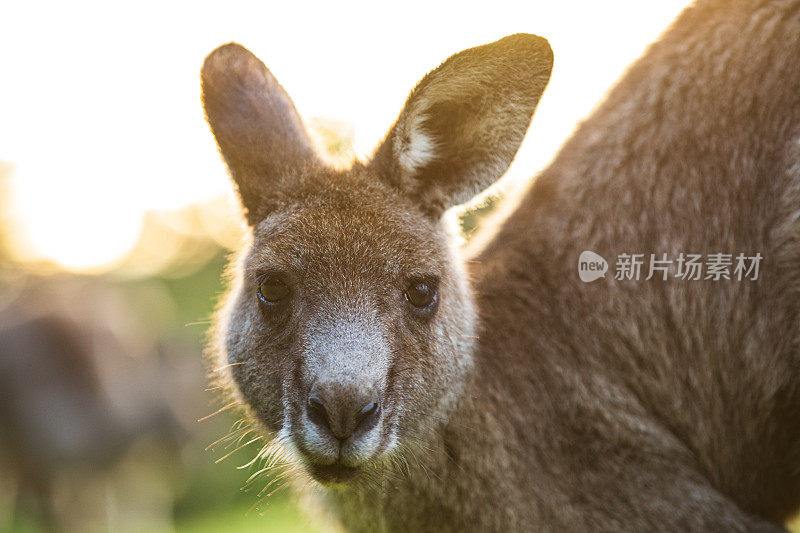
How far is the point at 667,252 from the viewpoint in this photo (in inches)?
148

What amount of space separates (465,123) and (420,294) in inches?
35.9

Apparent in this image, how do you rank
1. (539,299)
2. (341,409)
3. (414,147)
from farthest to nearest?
(539,299)
(414,147)
(341,409)

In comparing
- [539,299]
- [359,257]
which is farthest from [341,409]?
[539,299]

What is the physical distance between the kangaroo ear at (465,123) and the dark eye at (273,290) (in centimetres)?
76

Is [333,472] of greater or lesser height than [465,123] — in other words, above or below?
below

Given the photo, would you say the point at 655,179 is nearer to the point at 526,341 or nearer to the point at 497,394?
the point at 526,341

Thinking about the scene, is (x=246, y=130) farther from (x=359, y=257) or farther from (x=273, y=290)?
(x=359, y=257)

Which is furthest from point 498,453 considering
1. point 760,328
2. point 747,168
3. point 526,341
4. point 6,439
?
point 6,439

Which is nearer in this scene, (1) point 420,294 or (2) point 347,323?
(2) point 347,323

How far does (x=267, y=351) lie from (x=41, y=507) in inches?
292

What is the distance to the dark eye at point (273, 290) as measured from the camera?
3.20 m

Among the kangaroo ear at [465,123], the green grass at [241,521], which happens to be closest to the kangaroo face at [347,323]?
the kangaroo ear at [465,123]

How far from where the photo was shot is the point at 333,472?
287 cm

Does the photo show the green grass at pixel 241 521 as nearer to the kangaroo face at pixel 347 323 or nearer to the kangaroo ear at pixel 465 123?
the kangaroo face at pixel 347 323
